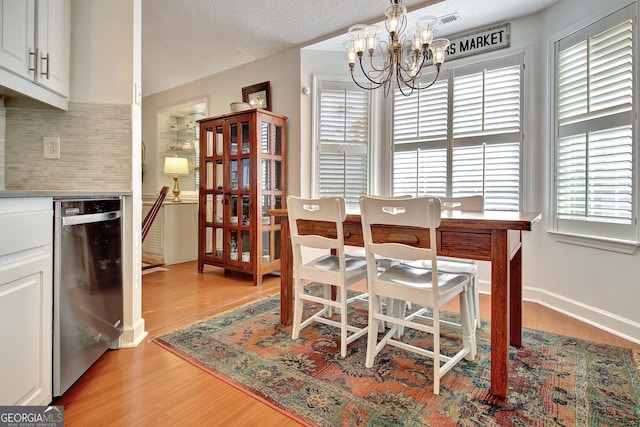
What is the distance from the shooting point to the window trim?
2.26 m

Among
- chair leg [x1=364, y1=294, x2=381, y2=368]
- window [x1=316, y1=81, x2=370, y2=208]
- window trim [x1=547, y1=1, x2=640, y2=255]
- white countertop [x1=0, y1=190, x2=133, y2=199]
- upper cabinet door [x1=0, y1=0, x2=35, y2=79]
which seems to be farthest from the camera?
window [x1=316, y1=81, x2=370, y2=208]

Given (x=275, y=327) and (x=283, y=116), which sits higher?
(x=283, y=116)

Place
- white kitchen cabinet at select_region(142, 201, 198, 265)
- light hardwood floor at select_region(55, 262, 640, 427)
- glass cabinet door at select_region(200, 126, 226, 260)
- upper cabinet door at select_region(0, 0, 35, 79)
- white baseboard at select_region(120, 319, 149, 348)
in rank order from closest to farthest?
light hardwood floor at select_region(55, 262, 640, 427) < upper cabinet door at select_region(0, 0, 35, 79) < white baseboard at select_region(120, 319, 149, 348) < glass cabinet door at select_region(200, 126, 226, 260) < white kitchen cabinet at select_region(142, 201, 198, 265)

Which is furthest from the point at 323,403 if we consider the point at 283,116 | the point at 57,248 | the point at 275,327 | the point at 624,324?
the point at 283,116

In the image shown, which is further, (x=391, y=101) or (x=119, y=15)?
(x=391, y=101)

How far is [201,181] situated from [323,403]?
10.4 feet

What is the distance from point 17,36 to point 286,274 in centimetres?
194

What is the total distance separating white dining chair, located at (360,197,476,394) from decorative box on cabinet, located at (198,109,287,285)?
1.98 m


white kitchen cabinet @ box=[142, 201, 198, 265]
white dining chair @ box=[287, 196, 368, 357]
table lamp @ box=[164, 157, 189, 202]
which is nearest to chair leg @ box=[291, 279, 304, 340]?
white dining chair @ box=[287, 196, 368, 357]

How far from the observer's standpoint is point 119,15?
2.03 meters

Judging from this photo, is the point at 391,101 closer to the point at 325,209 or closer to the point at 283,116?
the point at 283,116

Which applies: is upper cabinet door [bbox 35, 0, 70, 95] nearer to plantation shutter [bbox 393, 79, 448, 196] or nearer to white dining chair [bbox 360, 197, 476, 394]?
white dining chair [bbox 360, 197, 476, 394]

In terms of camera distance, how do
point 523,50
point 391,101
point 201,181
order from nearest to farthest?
point 523,50
point 391,101
point 201,181

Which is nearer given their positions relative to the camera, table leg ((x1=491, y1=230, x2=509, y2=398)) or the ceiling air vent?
table leg ((x1=491, y1=230, x2=509, y2=398))
